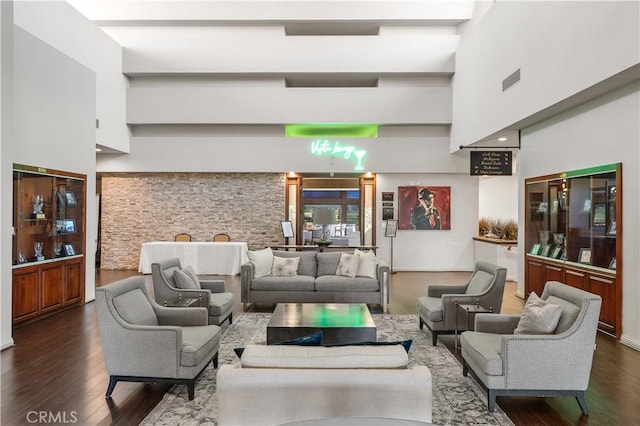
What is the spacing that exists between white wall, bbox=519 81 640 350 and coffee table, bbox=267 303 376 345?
324 cm

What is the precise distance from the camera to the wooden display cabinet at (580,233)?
16.5 feet

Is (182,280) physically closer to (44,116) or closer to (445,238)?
(44,116)

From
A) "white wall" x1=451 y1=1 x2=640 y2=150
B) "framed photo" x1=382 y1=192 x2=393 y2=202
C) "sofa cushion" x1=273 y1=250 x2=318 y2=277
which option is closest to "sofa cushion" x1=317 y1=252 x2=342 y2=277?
"sofa cushion" x1=273 y1=250 x2=318 y2=277

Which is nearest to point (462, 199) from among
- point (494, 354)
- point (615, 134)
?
point (615, 134)

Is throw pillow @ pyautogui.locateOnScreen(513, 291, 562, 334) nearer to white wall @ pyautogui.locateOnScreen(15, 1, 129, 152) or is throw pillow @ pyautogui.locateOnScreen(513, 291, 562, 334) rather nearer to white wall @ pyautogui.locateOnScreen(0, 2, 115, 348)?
white wall @ pyautogui.locateOnScreen(0, 2, 115, 348)

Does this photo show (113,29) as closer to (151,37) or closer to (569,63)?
(151,37)

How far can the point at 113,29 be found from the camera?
33.7 feet

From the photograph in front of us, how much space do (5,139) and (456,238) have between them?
32.6ft

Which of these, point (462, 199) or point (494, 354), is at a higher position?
point (462, 199)

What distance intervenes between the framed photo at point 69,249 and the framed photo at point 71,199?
2.28ft

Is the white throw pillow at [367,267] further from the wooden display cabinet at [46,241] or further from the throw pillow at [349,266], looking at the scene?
the wooden display cabinet at [46,241]

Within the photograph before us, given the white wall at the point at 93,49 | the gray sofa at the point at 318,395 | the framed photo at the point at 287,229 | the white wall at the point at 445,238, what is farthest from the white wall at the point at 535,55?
the white wall at the point at 93,49

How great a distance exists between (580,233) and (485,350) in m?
3.69

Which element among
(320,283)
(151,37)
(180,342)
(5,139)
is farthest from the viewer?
(151,37)
